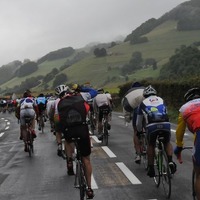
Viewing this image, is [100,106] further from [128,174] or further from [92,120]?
[128,174]

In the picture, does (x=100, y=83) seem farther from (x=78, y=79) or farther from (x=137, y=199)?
(x=137, y=199)

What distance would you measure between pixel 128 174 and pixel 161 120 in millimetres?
2244

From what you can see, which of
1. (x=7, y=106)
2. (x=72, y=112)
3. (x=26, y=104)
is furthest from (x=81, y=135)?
(x=7, y=106)

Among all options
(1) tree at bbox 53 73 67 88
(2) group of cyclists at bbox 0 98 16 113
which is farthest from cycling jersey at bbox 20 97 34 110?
(1) tree at bbox 53 73 67 88

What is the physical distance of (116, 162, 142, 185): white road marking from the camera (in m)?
8.57

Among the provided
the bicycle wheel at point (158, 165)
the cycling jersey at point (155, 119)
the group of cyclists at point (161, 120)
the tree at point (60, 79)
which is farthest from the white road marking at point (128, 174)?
the tree at point (60, 79)

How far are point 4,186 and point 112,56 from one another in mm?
140951

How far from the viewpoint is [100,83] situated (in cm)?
12381

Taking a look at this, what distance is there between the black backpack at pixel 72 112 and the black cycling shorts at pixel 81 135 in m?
0.07

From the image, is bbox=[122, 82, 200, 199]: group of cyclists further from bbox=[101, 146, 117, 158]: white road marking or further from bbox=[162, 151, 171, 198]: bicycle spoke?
bbox=[101, 146, 117, 158]: white road marking

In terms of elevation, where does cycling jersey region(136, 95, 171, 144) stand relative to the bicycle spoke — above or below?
above

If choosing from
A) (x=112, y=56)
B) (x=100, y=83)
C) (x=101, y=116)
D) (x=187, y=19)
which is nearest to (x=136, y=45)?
(x=112, y=56)

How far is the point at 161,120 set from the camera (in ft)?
24.3

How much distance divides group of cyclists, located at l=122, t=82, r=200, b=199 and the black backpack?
4.00 feet
